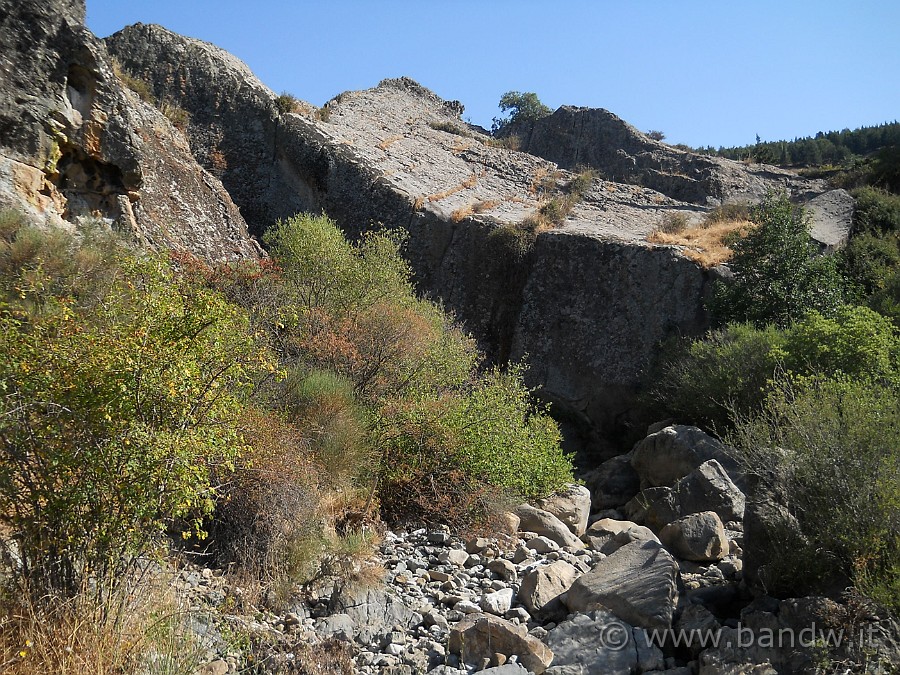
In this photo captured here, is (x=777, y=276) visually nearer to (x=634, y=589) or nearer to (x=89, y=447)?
(x=634, y=589)

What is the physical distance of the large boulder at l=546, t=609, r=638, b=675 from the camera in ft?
19.4

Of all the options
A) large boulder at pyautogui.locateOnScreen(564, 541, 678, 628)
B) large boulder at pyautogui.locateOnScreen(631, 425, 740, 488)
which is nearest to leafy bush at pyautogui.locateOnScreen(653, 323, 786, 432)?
large boulder at pyautogui.locateOnScreen(631, 425, 740, 488)

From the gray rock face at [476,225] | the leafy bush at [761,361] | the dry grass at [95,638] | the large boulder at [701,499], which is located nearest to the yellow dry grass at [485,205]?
the gray rock face at [476,225]

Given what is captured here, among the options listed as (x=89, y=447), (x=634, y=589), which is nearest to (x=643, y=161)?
(x=634, y=589)

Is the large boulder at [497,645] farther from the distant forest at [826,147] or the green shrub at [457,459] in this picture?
the distant forest at [826,147]

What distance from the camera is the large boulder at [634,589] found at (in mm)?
6488

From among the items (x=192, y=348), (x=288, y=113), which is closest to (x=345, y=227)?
(x=288, y=113)

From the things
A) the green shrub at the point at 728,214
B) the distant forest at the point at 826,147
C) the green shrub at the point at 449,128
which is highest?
the distant forest at the point at 826,147

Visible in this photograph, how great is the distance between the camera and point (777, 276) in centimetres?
1653

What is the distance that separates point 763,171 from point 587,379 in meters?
16.9

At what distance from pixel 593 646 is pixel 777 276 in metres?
13.0

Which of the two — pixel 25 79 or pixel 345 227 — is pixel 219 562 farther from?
pixel 345 227

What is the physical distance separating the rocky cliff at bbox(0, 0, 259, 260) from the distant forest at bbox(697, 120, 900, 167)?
1186 inches

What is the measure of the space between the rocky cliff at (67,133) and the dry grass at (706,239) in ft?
41.8
